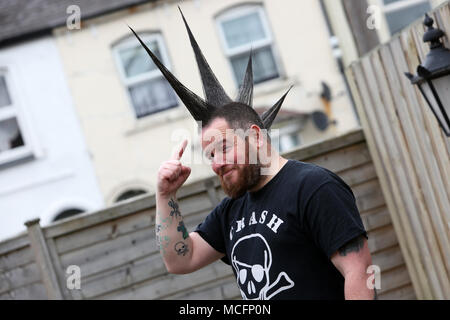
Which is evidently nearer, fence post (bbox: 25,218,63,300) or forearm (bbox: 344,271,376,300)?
forearm (bbox: 344,271,376,300)

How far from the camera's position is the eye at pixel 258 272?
211cm

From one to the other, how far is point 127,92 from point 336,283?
8.67 m

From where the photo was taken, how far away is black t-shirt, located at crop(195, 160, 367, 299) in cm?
193

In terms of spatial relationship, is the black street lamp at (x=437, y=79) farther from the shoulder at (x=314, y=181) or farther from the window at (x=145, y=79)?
the window at (x=145, y=79)

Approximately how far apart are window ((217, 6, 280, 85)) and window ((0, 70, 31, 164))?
11.4 ft

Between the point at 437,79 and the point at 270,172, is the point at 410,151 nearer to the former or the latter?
the point at 437,79

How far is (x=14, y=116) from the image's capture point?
10.2m

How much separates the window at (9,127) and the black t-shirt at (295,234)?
862 cm

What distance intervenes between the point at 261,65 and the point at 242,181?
8.56m

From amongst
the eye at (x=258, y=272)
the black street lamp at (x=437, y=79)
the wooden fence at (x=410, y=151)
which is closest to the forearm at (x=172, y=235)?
the eye at (x=258, y=272)

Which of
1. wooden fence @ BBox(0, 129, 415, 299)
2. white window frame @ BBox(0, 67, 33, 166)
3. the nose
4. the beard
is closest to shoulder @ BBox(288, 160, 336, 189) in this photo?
the beard

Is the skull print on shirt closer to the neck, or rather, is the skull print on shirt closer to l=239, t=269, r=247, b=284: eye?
l=239, t=269, r=247, b=284: eye
